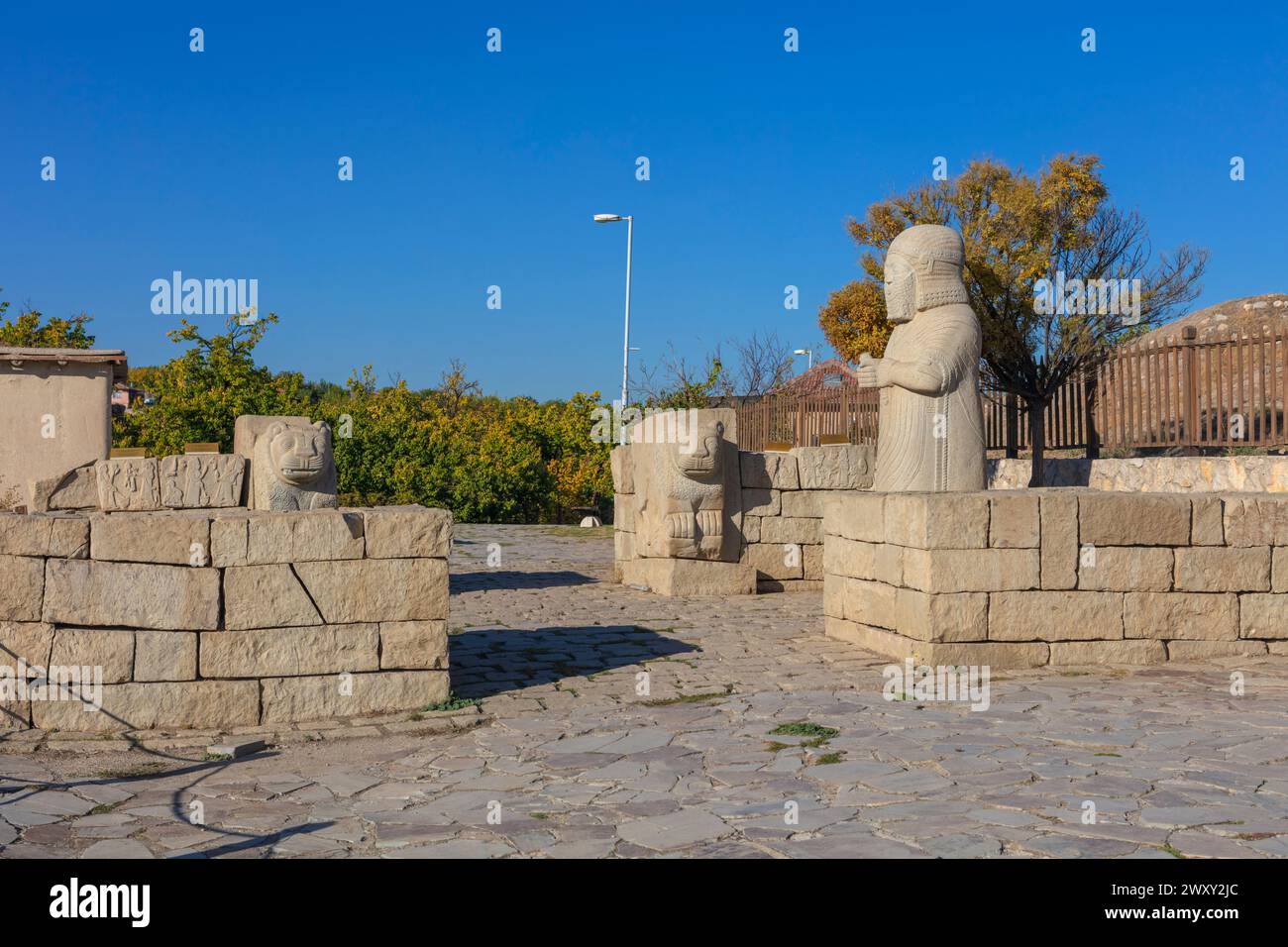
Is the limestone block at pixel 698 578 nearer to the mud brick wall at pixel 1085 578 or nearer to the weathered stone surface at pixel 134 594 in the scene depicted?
the mud brick wall at pixel 1085 578

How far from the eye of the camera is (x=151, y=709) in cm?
589

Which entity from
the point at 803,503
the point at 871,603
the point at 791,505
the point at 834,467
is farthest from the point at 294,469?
the point at 834,467

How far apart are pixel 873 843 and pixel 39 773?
381 cm

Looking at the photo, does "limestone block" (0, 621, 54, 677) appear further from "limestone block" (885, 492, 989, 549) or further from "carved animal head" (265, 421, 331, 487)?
"limestone block" (885, 492, 989, 549)

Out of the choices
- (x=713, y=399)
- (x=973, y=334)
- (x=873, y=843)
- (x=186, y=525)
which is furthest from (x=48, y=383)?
(x=713, y=399)

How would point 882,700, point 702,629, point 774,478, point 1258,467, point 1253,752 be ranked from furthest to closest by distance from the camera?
1. point 774,478
2. point 1258,467
3. point 702,629
4. point 882,700
5. point 1253,752

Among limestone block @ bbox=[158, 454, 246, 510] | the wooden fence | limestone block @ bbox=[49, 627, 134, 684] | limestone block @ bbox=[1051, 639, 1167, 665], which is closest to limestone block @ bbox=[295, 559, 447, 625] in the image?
limestone block @ bbox=[49, 627, 134, 684]

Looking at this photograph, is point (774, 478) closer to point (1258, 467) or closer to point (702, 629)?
point (702, 629)

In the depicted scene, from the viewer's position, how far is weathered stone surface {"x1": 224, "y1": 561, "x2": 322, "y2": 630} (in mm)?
5980

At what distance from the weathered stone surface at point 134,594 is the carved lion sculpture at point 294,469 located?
8.97 ft

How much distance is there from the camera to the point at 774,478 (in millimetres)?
12039

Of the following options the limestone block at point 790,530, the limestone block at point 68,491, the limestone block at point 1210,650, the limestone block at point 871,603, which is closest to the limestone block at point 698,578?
the limestone block at point 790,530

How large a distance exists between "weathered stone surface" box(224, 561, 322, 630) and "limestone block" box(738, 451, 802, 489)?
21.6ft

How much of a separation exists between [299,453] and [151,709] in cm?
309
